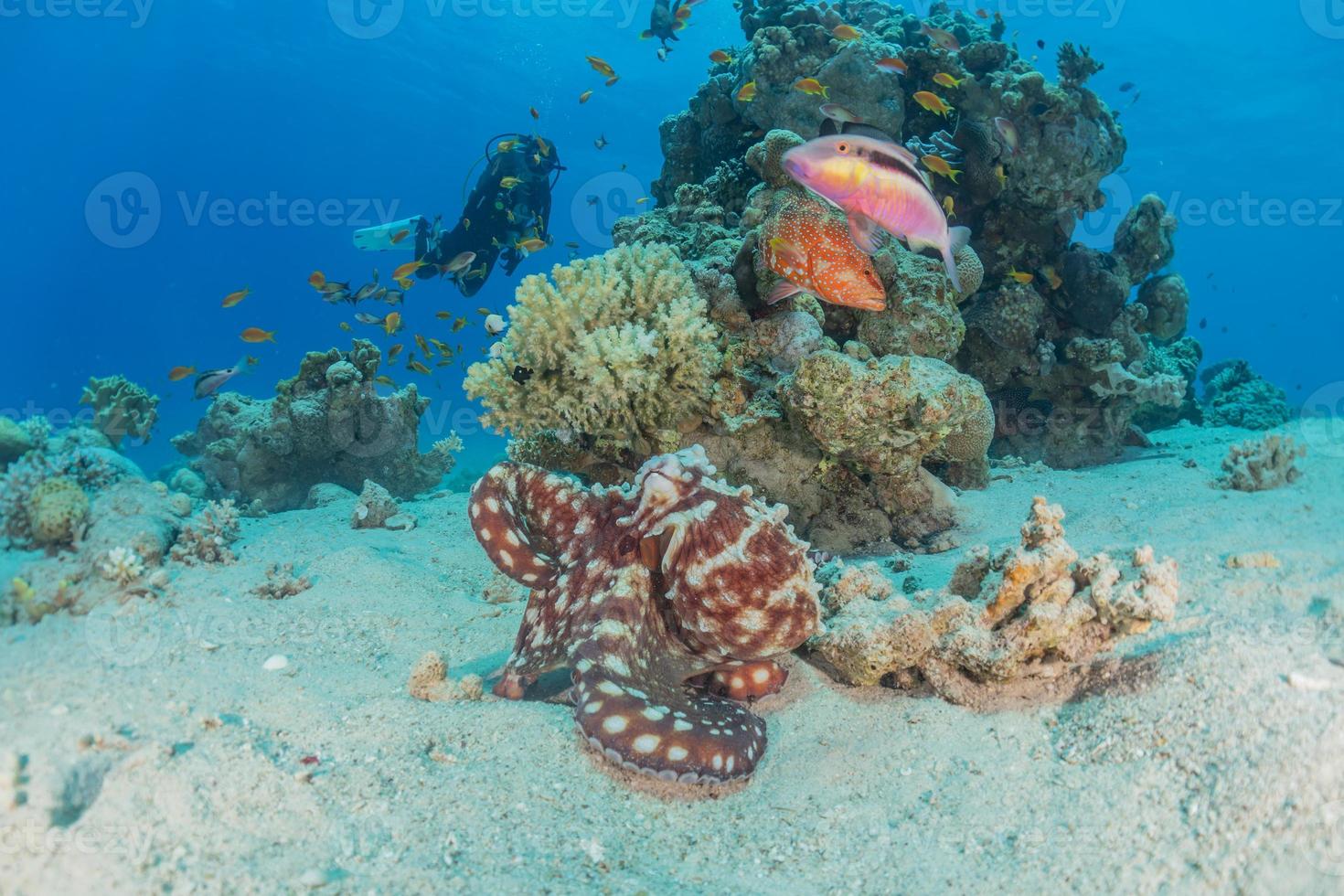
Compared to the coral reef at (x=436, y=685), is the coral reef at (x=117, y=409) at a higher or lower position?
lower

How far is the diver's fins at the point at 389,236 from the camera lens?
12715 mm

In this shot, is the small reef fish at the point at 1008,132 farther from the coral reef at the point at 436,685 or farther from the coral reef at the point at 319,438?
the coral reef at the point at 319,438

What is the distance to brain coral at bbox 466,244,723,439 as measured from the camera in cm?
487

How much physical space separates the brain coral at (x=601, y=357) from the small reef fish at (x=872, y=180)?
1.73m

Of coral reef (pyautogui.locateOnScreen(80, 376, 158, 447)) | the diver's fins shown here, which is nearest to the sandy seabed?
coral reef (pyautogui.locateOnScreen(80, 376, 158, 447))

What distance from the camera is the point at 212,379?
8.95 meters

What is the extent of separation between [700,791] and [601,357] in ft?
9.99

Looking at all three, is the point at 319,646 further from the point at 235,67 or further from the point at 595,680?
the point at 235,67

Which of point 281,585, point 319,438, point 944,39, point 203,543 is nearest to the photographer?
point 281,585

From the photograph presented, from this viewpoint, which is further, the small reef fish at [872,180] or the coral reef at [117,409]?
the coral reef at [117,409]

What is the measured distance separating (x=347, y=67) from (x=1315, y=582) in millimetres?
69599

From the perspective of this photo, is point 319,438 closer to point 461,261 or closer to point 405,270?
point 405,270

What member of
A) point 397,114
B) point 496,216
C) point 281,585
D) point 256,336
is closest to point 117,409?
point 256,336

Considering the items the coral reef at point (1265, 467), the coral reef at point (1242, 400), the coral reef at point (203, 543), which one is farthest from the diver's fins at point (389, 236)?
the coral reef at point (1242, 400)
